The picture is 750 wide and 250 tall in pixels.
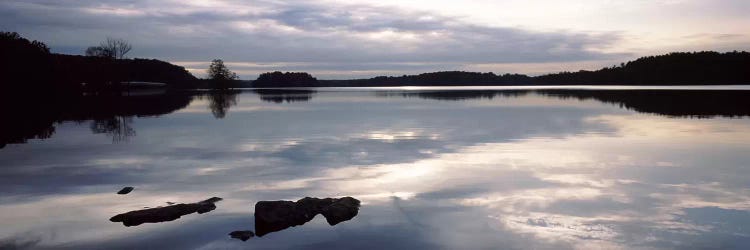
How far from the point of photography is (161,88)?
646 feet

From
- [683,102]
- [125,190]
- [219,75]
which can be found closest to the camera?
[125,190]

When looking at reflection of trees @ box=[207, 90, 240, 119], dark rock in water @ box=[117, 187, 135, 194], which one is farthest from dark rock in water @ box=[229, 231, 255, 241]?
reflection of trees @ box=[207, 90, 240, 119]

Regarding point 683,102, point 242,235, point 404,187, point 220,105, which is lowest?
point 242,235

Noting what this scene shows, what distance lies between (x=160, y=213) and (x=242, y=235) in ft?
8.81

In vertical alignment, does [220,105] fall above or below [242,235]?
above

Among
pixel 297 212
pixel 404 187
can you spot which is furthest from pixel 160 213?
pixel 404 187

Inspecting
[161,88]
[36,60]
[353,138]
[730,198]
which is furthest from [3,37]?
[161,88]

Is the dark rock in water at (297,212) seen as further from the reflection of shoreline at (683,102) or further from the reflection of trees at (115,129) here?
the reflection of shoreline at (683,102)

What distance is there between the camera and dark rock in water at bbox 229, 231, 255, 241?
10794 millimetres

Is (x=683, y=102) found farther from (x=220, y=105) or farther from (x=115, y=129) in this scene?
(x=115, y=129)

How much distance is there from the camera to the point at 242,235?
35.7 feet

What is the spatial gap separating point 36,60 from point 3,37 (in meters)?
5.57

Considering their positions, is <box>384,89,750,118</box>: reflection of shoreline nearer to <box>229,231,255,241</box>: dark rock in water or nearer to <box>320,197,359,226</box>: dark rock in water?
<box>320,197,359,226</box>: dark rock in water

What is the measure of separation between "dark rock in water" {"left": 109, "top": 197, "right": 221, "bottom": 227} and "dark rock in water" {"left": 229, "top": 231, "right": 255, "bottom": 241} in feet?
6.93
